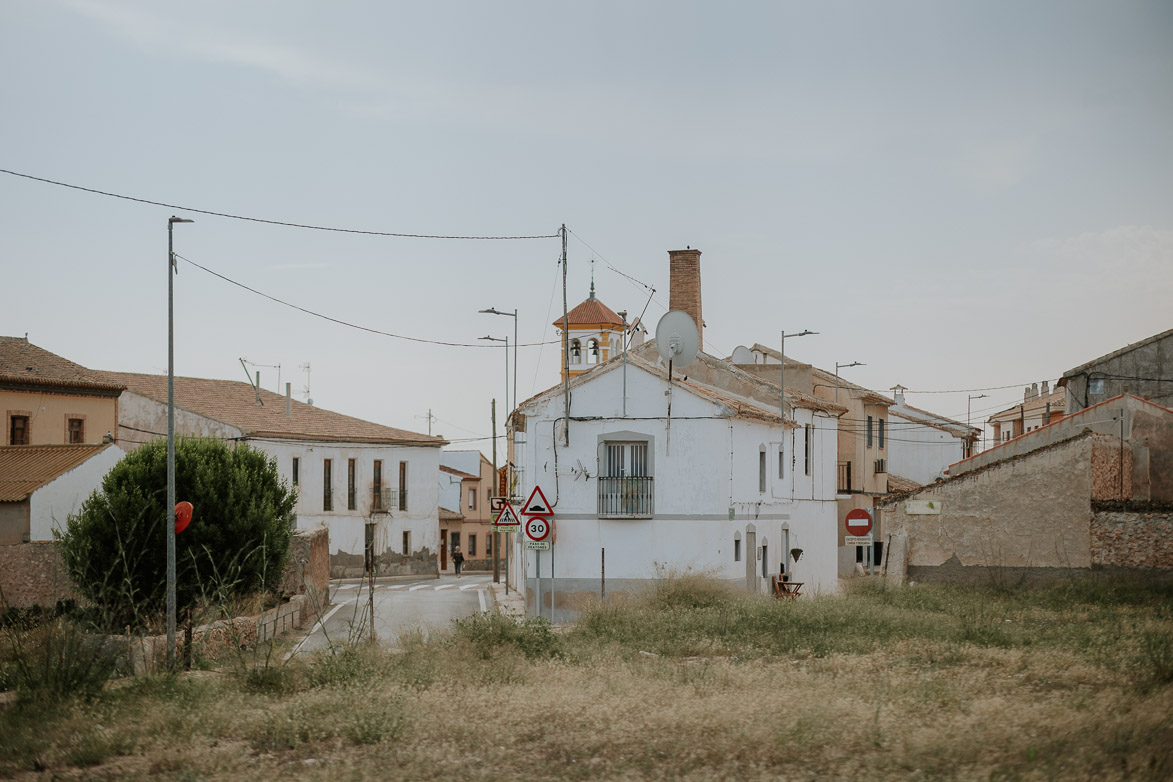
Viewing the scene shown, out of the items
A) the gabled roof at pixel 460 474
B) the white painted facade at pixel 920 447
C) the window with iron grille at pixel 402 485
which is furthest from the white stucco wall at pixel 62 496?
the white painted facade at pixel 920 447

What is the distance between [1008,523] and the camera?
29.6 metres

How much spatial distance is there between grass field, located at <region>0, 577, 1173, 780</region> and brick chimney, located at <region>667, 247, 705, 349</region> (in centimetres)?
2268

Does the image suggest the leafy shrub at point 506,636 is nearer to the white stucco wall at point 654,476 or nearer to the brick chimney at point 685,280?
the white stucco wall at point 654,476

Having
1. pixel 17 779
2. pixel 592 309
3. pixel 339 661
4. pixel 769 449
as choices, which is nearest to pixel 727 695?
pixel 339 661

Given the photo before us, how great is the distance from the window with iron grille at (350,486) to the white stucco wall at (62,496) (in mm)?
18292

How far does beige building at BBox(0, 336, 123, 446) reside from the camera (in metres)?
45.8

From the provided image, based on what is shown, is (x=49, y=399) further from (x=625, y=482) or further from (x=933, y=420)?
(x=933, y=420)

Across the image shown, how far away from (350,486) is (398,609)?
85.0ft

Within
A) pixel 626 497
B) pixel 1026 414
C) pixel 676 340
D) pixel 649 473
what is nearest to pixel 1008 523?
pixel 649 473

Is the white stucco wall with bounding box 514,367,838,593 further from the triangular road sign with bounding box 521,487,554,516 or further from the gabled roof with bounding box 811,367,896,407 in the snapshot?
the gabled roof with bounding box 811,367,896,407

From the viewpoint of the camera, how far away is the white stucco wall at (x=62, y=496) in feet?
122

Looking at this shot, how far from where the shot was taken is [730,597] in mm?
24828

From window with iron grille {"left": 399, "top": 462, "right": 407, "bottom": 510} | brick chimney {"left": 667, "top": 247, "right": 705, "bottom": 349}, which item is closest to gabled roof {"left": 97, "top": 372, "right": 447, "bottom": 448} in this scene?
window with iron grille {"left": 399, "top": 462, "right": 407, "bottom": 510}

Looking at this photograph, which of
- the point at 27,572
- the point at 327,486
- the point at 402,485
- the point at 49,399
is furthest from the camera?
the point at 402,485
